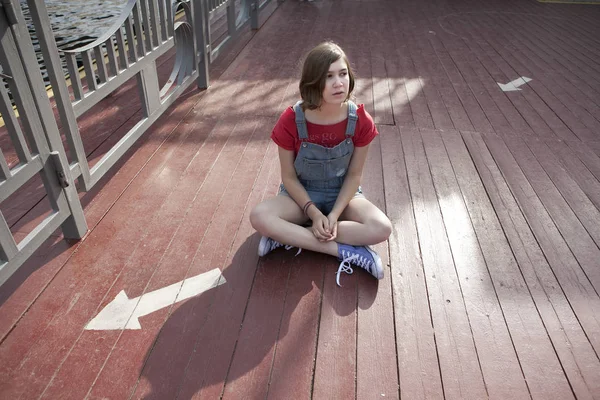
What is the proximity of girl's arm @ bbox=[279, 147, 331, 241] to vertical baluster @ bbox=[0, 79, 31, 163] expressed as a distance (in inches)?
37.1

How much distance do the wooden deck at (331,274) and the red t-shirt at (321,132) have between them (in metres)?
0.48

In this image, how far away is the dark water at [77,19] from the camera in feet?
16.6

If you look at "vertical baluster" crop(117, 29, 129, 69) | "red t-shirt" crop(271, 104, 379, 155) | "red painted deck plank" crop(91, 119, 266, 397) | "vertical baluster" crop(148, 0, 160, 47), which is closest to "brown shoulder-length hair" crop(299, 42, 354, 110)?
"red t-shirt" crop(271, 104, 379, 155)

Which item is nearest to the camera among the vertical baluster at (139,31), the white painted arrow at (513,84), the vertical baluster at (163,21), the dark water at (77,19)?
the vertical baluster at (139,31)

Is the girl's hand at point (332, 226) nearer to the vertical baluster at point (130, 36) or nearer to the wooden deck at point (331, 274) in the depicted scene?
the wooden deck at point (331, 274)

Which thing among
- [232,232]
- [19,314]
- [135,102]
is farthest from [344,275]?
[135,102]

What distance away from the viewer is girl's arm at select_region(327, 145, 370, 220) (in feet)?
6.03

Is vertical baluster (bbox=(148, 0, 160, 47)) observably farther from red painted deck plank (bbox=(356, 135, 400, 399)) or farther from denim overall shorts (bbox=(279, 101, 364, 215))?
red painted deck plank (bbox=(356, 135, 400, 399))

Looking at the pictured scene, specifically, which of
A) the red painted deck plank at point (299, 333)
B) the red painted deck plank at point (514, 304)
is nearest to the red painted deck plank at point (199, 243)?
the red painted deck plank at point (299, 333)

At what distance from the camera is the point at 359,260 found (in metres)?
1.79

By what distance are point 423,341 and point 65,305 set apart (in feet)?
4.32

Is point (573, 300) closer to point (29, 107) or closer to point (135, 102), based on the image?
point (29, 107)

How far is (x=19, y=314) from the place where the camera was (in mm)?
1582

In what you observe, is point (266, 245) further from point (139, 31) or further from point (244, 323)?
point (139, 31)
